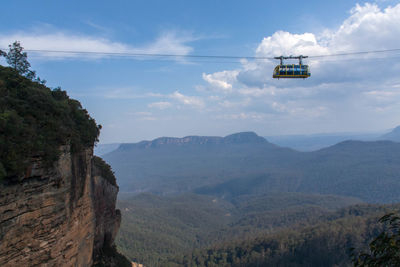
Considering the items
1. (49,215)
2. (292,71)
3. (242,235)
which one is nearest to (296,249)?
(242,235)

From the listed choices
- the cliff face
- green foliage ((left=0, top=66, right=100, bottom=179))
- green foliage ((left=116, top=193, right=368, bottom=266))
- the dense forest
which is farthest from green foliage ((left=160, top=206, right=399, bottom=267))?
green foliage ((left=0, top=66, right=100, bottom=179))

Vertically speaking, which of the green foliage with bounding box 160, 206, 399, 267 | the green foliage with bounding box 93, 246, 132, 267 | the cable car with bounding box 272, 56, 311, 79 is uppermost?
the cable car with bounding box 272, 56, 311, 79

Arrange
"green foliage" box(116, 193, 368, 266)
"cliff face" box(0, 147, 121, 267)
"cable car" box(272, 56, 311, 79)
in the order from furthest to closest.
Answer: "green foliage" box(116, 193, 368, 266) → "cable car" box(272, 56, 311, 79) → "cliff face" box(0, 147, 121, 267)

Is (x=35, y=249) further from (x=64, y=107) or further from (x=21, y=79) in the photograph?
(x=21, y=79)

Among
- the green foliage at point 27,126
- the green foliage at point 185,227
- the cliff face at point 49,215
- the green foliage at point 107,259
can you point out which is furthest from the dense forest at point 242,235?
the green foliage at point 27,126

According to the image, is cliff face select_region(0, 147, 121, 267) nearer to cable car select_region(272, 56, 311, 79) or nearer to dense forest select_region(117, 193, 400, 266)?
cable car select_region(272, 56, 311, 79)

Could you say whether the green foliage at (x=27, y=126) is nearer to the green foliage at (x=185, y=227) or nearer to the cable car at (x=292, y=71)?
the cable car at (x=292, y=71)

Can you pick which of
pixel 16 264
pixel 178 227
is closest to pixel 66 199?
pixel 16 264
